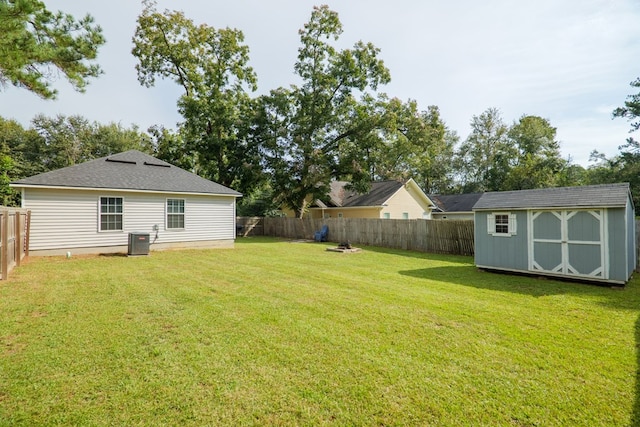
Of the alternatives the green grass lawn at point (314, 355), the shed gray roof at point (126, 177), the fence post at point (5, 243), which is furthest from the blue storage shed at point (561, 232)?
the fence post at point (5, 243)

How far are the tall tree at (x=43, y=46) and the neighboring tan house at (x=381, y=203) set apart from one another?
17426 mm

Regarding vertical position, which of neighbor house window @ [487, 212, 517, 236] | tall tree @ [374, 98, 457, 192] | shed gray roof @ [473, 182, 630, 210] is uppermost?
tall tree @ [374, 98, 457, 192]

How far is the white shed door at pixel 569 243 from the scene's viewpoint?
755 cm

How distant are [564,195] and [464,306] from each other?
534 centimetres

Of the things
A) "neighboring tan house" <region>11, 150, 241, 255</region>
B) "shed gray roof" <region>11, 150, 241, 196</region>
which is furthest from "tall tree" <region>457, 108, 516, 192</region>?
"shed gray roof" <region>11, 150, 241, 196</region>

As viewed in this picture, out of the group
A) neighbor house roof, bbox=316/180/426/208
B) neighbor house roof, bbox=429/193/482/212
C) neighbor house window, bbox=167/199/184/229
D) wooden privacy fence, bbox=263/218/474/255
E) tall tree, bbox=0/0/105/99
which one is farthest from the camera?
neighbor house roof, bbox=429/193/482/212

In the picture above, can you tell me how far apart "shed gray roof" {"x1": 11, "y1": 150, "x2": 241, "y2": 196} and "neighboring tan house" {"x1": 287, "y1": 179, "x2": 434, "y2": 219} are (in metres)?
11.3

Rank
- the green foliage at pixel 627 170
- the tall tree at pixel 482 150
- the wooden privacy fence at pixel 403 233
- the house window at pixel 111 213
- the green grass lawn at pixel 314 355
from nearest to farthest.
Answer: the green grass lawn at pixel 314 355, the house window at pixel 111 213, the wooden privacy fence at pixel 403 233, the green foliage at pixel 627 170, the tall tree at pixel 482 150

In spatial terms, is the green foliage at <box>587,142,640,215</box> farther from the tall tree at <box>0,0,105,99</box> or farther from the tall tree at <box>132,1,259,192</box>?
the tall tree at <box>0,0,105,99</box>

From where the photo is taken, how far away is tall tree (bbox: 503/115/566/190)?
29.2m

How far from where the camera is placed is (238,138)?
2461 cm

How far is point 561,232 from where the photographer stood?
8.10 m

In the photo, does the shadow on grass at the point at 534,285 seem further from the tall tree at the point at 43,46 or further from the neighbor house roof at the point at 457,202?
the neighbor house roof at the point at 457,202

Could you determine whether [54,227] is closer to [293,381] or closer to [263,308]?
[263,308]
